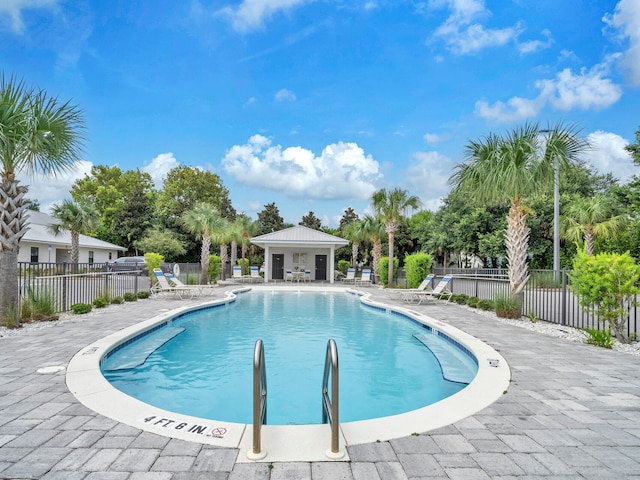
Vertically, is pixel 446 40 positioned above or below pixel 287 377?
above

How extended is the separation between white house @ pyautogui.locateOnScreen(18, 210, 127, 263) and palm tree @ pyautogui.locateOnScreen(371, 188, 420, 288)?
899 inches

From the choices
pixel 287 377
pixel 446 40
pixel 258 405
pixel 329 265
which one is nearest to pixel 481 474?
pixel 258 405

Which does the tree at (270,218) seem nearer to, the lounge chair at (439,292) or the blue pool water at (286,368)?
the lounge chair at (439,292)

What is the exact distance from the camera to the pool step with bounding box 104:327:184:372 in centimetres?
629

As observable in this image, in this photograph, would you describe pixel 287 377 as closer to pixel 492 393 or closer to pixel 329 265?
pixel 492 393

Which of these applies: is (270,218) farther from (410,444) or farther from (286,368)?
(410,444)

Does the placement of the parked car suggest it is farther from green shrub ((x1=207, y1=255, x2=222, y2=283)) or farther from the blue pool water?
the blue pool water

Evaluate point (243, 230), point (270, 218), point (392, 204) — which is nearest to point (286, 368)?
point (392, 204)

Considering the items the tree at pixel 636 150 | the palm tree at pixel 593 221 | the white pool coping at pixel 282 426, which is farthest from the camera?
the palm tree at pixel 593 221

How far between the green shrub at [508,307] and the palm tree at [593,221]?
44.1 ft

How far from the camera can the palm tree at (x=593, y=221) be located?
Answer: 20828 millimetres

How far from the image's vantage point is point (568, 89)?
17.6 metres

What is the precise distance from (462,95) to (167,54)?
A: 15814mm

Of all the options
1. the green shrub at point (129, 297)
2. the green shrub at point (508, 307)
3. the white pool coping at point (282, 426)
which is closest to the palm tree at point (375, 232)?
the green shrub at point (508, 307)
